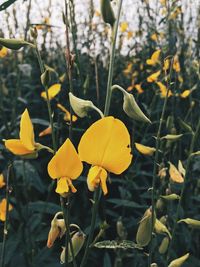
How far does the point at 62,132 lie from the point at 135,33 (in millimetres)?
1735

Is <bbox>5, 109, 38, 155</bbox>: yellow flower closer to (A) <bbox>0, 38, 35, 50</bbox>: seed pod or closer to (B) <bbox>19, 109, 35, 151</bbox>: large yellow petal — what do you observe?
(B) <bbox>19, 109, 35, 151</bbox>: large yellow petal

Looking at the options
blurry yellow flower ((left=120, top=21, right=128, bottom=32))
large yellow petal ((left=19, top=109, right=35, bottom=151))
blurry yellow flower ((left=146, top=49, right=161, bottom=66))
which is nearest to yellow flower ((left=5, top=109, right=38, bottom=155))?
large yellow petal ((left=19, top=109, right=35, bottom=151))

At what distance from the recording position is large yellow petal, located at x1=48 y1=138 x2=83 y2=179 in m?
0.69

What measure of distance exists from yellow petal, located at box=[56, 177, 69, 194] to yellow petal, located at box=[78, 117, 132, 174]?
49 millimetres

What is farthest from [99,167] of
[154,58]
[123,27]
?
[123,27]

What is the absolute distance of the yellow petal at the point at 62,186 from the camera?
2.34 feet

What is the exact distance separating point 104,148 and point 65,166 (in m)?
0.07

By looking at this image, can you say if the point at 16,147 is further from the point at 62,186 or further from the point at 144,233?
the point at 144,233

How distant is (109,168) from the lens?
2.40 feet

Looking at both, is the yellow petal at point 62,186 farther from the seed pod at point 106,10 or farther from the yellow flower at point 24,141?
the seed pod at point 106,10

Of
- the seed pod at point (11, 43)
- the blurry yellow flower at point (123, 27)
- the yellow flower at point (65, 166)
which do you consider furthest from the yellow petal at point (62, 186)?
the blurry yellow flower at point (123, 27)

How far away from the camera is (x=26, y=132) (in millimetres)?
781

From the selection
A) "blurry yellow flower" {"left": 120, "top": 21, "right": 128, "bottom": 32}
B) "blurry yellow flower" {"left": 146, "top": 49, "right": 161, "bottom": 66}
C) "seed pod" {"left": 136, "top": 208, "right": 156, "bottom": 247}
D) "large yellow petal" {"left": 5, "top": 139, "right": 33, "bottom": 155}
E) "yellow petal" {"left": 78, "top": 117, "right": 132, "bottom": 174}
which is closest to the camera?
"yellow petal" {"left": 78, "top": 117, "right": 132, "bottom": 174}

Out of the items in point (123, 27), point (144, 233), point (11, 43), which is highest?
point (11, 43)
